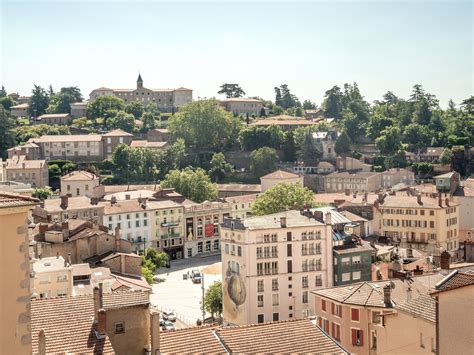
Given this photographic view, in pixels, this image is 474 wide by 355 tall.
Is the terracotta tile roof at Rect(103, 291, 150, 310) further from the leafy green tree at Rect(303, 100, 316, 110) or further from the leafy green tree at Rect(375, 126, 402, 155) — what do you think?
the leafy green tree at Rect(303, 100, 316, 110)

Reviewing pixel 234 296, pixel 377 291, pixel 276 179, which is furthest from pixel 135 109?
pixel 377 291

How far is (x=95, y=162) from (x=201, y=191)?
2221 cm

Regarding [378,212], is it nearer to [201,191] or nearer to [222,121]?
[201,191]

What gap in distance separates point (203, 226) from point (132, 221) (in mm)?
7966

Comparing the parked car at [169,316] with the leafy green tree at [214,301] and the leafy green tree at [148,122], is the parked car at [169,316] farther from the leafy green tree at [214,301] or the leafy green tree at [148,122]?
the leafy green tree at [148,122]

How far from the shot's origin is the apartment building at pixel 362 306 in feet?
85.9

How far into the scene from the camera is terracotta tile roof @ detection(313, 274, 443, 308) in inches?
1042

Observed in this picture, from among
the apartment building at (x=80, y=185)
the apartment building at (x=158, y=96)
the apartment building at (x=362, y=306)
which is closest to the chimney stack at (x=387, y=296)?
the apartment building at (x=362, y=306)

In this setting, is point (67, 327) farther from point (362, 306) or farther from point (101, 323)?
point (362, 306)

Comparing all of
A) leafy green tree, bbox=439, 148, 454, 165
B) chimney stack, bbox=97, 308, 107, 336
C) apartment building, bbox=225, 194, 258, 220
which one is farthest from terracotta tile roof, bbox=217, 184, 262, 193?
chimney stack, bbox=97, 308, 107, 336

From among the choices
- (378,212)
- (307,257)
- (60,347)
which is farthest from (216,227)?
(60,347)

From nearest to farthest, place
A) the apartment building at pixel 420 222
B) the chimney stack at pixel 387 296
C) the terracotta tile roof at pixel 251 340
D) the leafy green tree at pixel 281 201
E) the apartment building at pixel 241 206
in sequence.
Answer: the terracotta tile roof at pixel 251 340 → the chimney stack at pixel 387 296 → the apartment building at pixel 420 222 → the leafy green tree at pixel 281 201 → the apartment building at pixel 241 206

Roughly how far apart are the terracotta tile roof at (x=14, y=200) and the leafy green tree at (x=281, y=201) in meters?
52.9

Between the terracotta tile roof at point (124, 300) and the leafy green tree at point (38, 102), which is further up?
the leafy green tree at point (38, 102)
